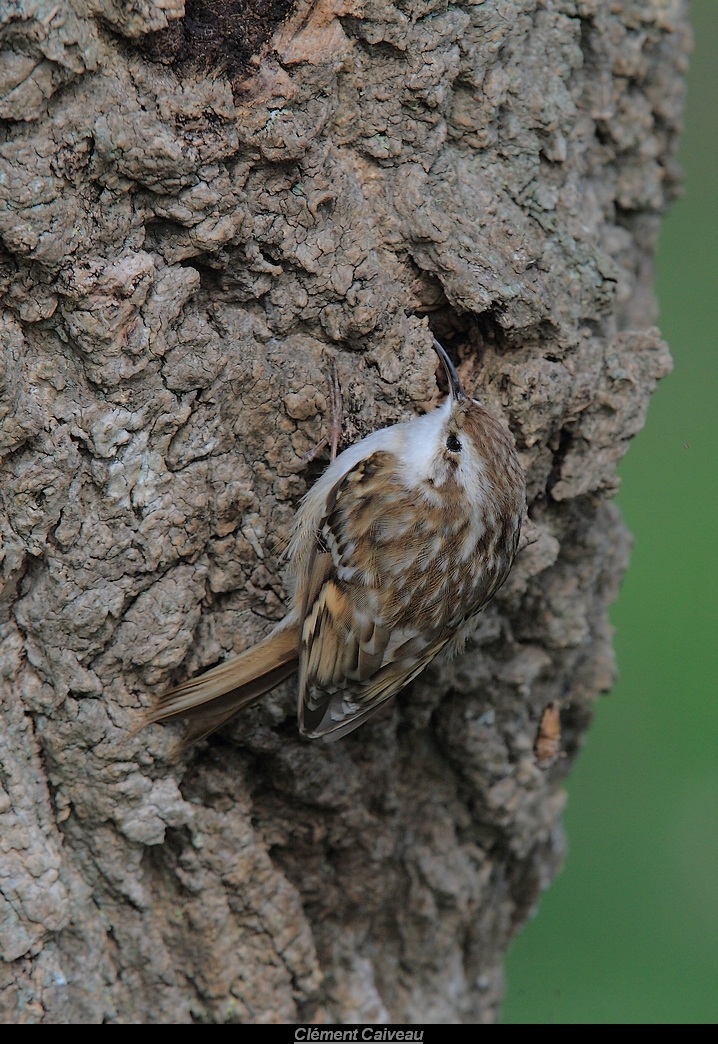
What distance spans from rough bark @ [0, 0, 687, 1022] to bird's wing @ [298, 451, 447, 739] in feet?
0.34

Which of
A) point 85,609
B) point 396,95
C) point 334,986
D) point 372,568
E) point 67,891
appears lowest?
point 334,986

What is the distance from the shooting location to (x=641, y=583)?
4.77 m

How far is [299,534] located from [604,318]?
0.87 metres

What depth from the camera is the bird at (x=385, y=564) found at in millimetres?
2291

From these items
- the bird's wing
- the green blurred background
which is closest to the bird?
the bird's wing

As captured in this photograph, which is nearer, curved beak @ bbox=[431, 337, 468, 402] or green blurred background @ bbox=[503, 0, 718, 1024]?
curved beak @ bbox=[431, 337, 468, 402]

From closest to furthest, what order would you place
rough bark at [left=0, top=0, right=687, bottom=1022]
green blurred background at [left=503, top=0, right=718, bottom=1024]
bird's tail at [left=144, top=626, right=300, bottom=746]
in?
rough bark at [left=0, top=0, right=687, bottom=1022]
bird's tail at [left=144, top=626, right=300, bottom=746]
green blurred background at [left=503, top=0, right=718, bottom=1024]

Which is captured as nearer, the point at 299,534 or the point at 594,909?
the point at 299,534

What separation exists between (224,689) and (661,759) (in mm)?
2700

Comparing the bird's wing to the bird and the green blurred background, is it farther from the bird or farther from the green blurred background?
the green blurred background

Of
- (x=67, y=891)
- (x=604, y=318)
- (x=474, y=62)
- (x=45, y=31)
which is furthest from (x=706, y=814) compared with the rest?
(x=45, y=31)

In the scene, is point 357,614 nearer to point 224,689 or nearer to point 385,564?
point 385,564

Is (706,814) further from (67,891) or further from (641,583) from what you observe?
(67,891)

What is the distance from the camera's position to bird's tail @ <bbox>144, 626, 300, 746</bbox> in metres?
2.23
